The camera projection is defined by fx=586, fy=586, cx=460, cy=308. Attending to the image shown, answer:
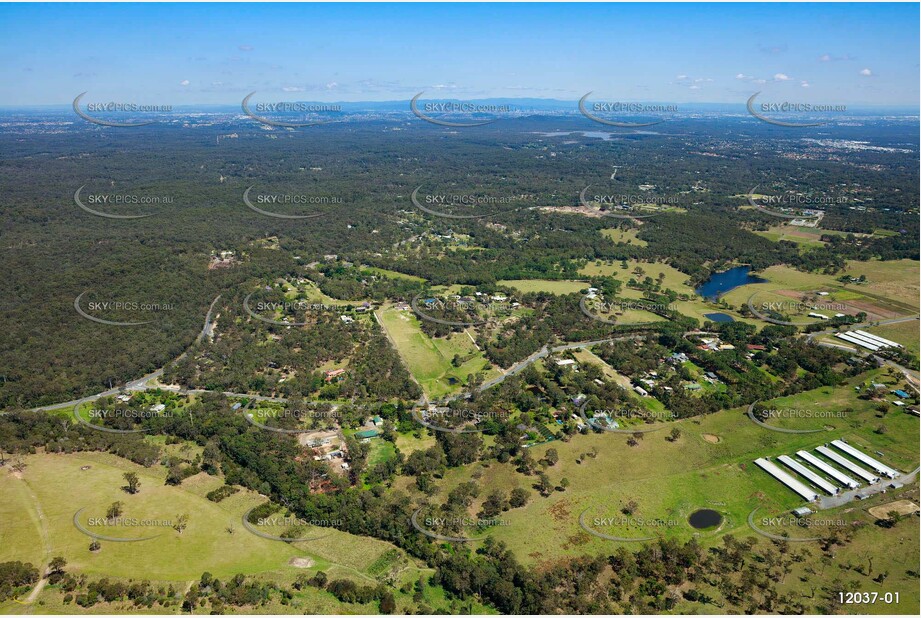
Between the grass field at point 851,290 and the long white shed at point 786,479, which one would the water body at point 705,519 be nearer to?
the long white shed at point 786,479

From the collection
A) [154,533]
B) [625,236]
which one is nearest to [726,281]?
[625,236]

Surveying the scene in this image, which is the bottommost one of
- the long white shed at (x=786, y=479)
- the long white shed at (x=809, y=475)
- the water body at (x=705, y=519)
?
the water body at (x=705, y=519)

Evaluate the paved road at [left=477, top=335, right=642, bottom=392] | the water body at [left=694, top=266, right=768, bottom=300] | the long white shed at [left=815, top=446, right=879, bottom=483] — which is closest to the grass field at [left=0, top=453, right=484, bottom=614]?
the paved road at [left=477, top=335, right=642, bottom=392]

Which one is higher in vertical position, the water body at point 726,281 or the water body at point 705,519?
the water body at point 726,281

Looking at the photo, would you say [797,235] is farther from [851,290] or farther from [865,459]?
[865,459]

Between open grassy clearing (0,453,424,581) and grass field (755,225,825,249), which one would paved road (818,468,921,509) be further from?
grass field (755,225,825,249)

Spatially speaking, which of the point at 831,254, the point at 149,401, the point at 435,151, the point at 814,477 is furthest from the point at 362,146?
the point at 814,477

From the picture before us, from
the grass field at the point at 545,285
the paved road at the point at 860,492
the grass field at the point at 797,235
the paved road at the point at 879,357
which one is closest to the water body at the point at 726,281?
the paved road at the point at 879,357
